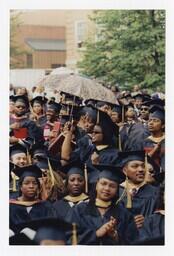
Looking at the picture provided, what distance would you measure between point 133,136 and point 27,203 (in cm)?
67

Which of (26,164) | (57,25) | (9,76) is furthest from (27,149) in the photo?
(57,25)

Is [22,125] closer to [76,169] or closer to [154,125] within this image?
[76,169]

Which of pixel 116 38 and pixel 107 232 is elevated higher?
pixel 116 38

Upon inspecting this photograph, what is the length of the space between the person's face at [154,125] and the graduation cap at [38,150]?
570mm

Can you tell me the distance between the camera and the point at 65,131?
4449mm

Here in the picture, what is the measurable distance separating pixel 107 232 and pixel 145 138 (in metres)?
0.54

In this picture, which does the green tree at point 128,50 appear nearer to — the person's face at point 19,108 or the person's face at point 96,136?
the person's face at point 96,136

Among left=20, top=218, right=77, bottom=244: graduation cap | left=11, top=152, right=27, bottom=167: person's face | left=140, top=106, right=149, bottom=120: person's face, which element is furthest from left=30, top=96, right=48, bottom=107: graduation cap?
left=20, top=218, right=77, bottom=244: graduation cap

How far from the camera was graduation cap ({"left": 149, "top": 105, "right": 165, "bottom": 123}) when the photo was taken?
14.5 feet

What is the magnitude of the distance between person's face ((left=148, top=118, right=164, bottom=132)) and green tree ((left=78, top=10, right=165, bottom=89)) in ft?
0.58

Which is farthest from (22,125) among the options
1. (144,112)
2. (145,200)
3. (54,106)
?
(145,200)

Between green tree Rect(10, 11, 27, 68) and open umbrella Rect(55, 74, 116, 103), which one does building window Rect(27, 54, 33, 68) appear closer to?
green tree Rect(10, 11, 27, 68)

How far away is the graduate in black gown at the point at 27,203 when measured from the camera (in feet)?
14.4
